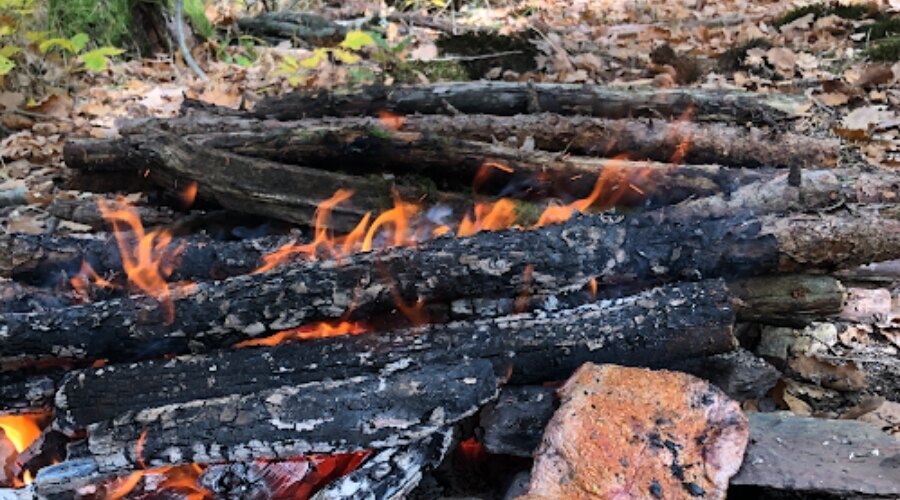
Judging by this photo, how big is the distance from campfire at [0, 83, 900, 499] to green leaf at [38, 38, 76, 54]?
328 cm

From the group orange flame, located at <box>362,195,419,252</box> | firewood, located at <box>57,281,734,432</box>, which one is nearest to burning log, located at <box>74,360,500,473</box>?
firewood, located at <box>57,281,734,432</box>

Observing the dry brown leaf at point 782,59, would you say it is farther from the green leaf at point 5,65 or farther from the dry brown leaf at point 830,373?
the green leaf at point 5,65

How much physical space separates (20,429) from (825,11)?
281 inches

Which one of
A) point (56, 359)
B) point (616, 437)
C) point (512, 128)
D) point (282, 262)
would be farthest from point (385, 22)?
point (616, 437)

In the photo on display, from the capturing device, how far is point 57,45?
687 cm

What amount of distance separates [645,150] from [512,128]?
70cm

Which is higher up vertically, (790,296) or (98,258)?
(98,258)

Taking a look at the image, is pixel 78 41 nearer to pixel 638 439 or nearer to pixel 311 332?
pixel 311 332

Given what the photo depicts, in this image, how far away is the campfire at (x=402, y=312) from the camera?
2312mm

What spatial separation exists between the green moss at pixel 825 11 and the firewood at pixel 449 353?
217 inches

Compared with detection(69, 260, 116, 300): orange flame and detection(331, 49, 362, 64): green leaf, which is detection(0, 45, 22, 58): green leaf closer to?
detection(331, 49, 362, 64): green leaf

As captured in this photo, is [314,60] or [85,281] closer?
[85,281]

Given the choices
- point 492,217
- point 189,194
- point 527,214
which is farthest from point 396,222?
point 189,194

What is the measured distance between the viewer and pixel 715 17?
7734mm
